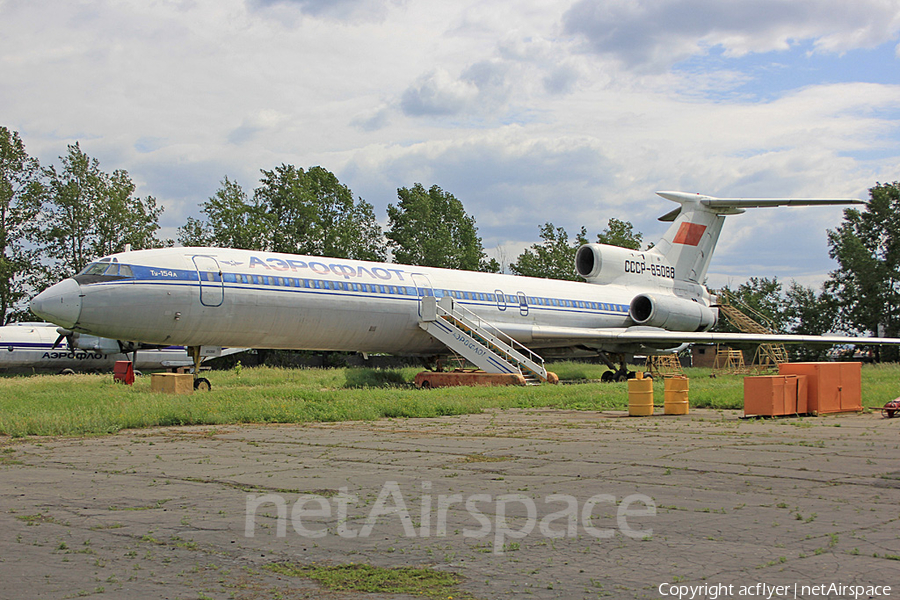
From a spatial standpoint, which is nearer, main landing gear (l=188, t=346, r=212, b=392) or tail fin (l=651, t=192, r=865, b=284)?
main landing gear (l=188, t=346, r=212, b=392)

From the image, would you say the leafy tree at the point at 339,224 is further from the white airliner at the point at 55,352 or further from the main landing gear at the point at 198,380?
the main landing gear at the point at 198,380

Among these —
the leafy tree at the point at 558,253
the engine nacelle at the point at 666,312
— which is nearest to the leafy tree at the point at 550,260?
the leafy tree at the point at 558,253

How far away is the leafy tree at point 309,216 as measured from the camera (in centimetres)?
5406

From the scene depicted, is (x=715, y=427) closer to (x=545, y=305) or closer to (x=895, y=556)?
(x=895, y=556)

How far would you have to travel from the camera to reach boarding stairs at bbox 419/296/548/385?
78.3 feet

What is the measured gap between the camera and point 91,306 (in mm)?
18984

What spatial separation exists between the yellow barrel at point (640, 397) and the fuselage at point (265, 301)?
386 inches

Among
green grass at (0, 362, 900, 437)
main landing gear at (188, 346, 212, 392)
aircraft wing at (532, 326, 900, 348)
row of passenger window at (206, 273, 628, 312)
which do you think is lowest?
green grass at (0, 362, 900, 437)

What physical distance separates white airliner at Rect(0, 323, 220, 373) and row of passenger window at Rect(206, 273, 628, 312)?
634 inches

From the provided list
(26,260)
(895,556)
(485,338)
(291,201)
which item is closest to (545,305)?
(485,338)

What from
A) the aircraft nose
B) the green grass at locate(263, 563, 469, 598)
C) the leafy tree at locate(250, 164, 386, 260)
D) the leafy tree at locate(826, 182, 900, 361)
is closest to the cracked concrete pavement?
the green grass at locate(263, 563, 469, 598)

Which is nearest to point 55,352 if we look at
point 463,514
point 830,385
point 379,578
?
point 830,385

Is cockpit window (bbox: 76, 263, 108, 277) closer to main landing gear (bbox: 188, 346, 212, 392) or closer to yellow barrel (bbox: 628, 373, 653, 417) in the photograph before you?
main landing gear (bbox: 188, 346, 212, 392)

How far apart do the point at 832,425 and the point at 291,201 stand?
45.5 m
